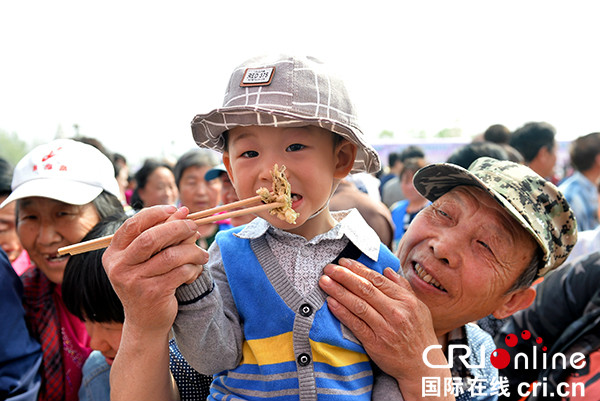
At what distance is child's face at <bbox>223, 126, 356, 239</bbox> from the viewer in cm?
171

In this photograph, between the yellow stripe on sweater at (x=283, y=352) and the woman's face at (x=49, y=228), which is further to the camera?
the woman's face at (x=49, y=228)

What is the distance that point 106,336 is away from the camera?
2.30 meters

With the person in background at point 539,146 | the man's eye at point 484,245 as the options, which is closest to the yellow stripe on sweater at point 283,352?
the man's eye at point 484,245

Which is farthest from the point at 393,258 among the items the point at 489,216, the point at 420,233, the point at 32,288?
the point at 32,288

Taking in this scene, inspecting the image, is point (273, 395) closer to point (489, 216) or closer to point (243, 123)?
point (243, 123)

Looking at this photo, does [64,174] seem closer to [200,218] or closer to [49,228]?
[49,228]

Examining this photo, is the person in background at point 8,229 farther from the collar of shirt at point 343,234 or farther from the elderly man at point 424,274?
the elderly man at point 424,274

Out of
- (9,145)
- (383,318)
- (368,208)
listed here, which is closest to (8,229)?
(368,208)

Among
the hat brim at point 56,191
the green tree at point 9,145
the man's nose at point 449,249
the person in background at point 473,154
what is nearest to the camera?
the man's nose at point 449,249

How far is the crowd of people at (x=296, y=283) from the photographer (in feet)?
5.16

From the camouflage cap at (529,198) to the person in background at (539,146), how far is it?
4.90 metres

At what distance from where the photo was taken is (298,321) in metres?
1.66

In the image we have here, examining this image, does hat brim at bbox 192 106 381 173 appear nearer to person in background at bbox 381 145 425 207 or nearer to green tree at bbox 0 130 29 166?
person in background at bbox 381 145 425 207

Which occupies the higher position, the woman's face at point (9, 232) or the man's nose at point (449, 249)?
the man's nose at point (449, 249)
